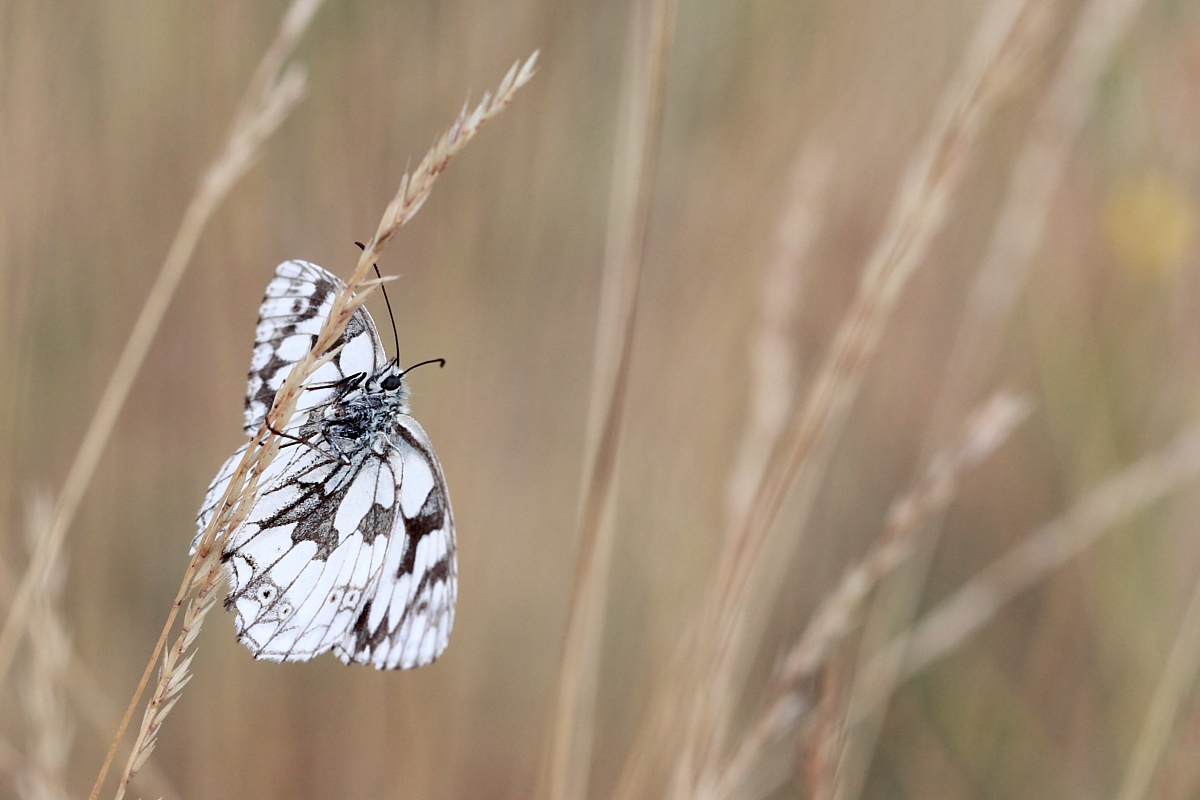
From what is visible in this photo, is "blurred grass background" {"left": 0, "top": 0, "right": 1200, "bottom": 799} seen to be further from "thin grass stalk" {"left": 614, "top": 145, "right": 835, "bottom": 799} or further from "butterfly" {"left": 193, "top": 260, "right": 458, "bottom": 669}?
"butterfly" {"left": 193, "top": 260, "right": 458, "bottom": 669}

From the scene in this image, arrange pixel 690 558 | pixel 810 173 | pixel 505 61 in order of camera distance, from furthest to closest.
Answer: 1. pixel 690 558
2. pixel 505 61
3. pixel 810 173

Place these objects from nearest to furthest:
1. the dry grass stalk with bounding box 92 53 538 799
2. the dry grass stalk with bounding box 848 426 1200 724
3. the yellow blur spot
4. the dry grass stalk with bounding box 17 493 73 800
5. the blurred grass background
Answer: the dry grass stalk with bounding box 92 53 538 799, the dry grass stalk with bounding box 17 493 73 800, the dry grass stalk with bounding box 848 426 1200 724, the blurred grass background, the yellow blur spot

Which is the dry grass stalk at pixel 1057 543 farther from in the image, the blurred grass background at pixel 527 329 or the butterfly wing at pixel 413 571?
the butterfly wing at pixel 413 571

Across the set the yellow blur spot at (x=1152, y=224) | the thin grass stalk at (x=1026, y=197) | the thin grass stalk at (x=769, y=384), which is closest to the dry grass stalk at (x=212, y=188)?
the thin grass stalk at (x=769, y=384)

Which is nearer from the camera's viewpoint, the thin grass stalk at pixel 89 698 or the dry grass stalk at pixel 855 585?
the dry grass stalk at pixel 855 585

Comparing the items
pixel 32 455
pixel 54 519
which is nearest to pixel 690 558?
pixel 54 519

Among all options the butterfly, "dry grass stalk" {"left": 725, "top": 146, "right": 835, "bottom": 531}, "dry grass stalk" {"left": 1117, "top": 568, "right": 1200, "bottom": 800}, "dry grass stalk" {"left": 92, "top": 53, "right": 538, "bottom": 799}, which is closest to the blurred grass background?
"dry grass stalk" {"left": 1117, "top": 568, "right": 1200, "bottom": 800}

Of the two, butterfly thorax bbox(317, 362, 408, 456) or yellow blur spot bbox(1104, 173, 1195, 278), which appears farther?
yellow blur spot bbox(1104, 173, 1195, 278)

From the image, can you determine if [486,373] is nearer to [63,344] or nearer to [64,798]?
[63,344]
